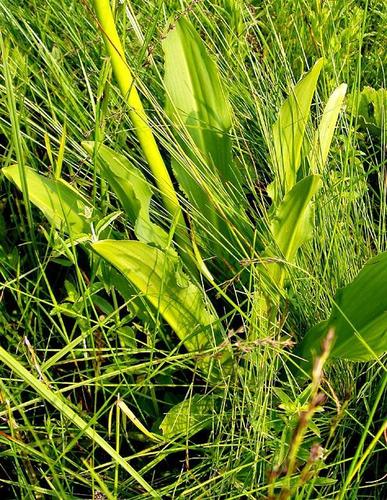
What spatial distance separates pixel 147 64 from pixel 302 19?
334 mm

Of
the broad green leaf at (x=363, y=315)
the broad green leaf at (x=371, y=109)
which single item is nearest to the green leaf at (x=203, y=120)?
the broad green leaf at (x=363, y=315)

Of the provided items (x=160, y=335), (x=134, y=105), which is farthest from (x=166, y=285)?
(x=134, y=105)

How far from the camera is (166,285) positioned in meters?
1.04

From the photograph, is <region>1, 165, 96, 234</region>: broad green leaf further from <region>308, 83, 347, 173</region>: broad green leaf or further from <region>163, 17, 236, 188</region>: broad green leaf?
<region>308, 83, 347, 173</region>: broad green leaf

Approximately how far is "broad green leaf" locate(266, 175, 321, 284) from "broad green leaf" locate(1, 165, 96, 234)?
0.88 ft

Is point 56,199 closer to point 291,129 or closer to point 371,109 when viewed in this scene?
point 291,129

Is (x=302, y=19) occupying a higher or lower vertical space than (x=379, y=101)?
higher

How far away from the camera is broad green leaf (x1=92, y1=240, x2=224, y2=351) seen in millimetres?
975

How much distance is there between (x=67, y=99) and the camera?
1.34 m

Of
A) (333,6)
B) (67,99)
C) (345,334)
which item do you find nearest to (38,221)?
(67,99)

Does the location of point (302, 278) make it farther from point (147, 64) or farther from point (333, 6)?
point (333, 6)

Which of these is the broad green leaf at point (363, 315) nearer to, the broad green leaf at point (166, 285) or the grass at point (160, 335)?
the grass at point (160, 335)

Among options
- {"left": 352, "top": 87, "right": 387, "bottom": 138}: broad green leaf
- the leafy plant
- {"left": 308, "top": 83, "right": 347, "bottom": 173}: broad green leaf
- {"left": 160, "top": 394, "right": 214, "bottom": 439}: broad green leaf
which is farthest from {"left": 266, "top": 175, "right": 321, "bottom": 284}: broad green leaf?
{"left": 352, "top": 87, "right": 387, "bottom": 138}: broad green leaf

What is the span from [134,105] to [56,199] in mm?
183
